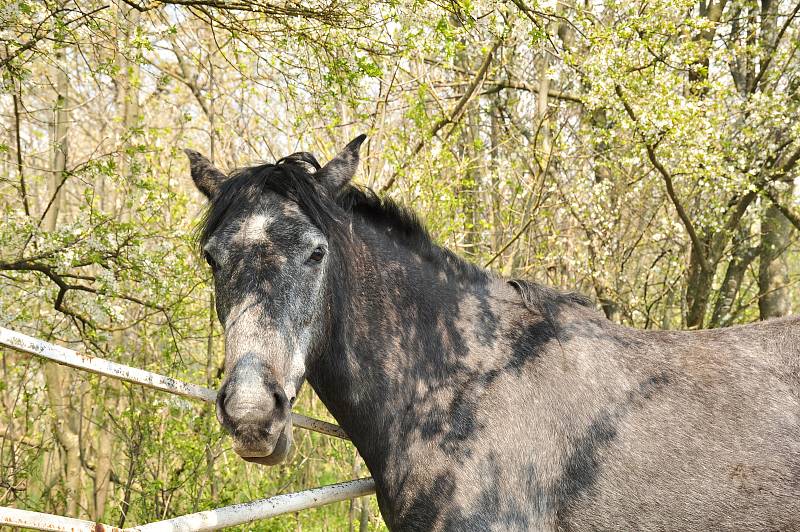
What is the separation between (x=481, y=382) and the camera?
3377 mm

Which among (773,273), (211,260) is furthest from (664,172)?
(211,260)

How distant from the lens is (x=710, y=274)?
7352mm

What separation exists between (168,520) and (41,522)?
0.50 metres

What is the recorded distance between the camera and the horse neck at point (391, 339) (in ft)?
10.9

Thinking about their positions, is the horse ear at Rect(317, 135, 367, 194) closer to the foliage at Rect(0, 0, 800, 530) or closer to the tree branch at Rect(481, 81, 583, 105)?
the foliage at Rect(0, 0, 800, 530)

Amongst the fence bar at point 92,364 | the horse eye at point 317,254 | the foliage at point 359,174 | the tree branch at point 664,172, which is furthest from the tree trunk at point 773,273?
the fence bar at point 92,364

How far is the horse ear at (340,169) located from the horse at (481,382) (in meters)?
0.01

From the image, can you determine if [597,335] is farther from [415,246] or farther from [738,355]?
[415,246]

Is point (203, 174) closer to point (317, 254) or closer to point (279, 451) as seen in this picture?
point (317, 254)

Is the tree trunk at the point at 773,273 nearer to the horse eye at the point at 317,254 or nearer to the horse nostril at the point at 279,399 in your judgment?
the horse eye at the point at 317,254

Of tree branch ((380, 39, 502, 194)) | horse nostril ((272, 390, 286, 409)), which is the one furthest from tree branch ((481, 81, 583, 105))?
horse nostril ((272, 390, 286, 409))

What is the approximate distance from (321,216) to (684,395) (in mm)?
2057

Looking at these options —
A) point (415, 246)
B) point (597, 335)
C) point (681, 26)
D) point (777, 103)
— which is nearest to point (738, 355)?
point (597, 335)

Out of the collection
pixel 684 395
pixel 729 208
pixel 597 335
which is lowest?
pixel 684 395
